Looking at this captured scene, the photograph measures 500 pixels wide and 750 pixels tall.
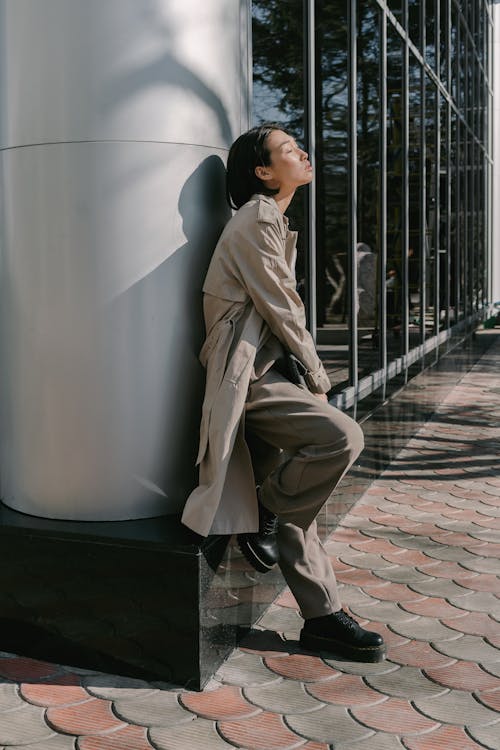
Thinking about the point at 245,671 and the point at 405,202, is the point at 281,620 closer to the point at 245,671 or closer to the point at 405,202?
the point at 245,671

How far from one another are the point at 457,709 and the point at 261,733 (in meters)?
0.68

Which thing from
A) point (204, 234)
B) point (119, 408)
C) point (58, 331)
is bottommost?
point (119, 408)

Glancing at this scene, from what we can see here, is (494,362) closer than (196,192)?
No

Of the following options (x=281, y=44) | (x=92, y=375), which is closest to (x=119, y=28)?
(x=92, y=375)

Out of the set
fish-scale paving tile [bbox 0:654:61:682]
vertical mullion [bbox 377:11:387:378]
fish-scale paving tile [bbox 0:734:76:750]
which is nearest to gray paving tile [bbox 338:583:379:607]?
fish-scale paving tile [bbox 0:654:61:682]

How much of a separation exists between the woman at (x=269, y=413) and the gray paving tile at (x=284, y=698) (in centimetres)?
34

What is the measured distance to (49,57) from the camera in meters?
3.40

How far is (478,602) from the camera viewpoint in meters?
4.02

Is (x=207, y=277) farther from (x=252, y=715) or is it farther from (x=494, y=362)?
(x=494, y=362)

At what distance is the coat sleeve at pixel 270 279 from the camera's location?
3.33 meters

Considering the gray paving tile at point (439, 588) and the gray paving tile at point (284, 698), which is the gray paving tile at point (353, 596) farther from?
the gray paving tile at point (284, 698)

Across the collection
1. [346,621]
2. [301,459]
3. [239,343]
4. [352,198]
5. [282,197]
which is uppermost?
→ [352,198]

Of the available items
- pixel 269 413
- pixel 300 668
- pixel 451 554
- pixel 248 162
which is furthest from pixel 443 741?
pixel 248 162

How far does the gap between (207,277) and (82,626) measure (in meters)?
1.41
